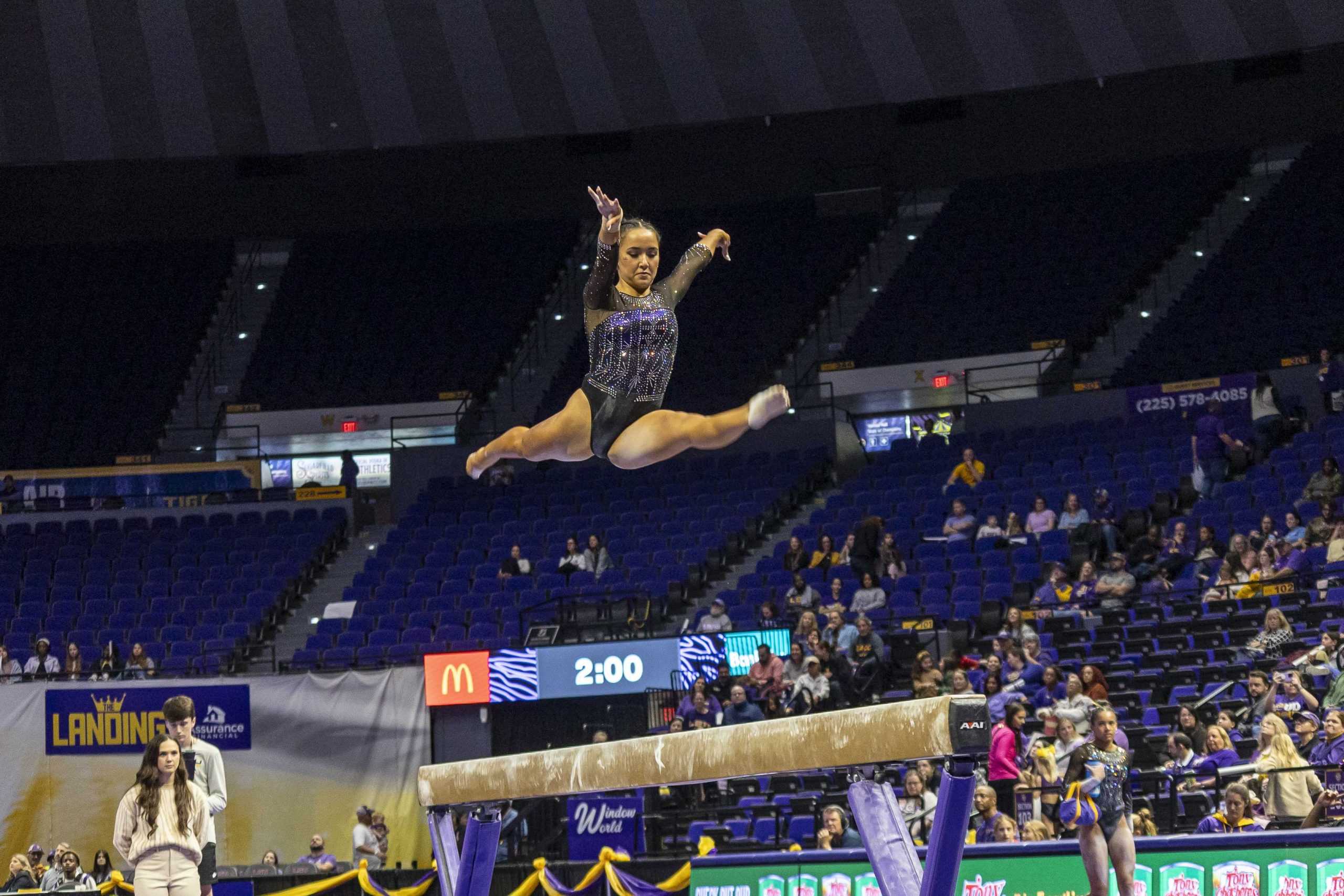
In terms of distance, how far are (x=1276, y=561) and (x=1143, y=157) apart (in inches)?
477

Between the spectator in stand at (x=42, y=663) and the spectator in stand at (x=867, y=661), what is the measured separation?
9.07 metres

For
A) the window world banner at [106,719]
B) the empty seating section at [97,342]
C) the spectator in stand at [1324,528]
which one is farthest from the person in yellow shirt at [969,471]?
the empty seating section at [97,342]

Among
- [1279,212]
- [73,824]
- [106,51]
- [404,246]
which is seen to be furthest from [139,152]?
[1279,212]

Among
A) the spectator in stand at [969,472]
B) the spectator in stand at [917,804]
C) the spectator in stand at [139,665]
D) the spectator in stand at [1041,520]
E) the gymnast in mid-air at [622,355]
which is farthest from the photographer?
the spectator in stand at [969,472]

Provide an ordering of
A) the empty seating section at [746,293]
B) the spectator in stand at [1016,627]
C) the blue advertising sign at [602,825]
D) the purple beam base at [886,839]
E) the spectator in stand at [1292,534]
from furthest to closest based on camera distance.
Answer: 1. the empty seating section at [746,293]
2. the spectator in stand at [1292,534]
3. the spectator in stand at [1016,627]
4. the blue advertising sign at [602,825]
5. the purple beam base at [886,839]

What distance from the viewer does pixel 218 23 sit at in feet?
65.4

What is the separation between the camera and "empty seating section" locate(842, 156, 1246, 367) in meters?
22.9

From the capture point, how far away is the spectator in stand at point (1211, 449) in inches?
658

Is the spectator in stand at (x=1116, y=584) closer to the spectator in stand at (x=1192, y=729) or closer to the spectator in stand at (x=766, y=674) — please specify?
the spectator in stand at (x=766, y=674)

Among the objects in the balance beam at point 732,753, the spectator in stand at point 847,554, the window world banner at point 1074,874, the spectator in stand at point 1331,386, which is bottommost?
the window world banner at point 1074,874

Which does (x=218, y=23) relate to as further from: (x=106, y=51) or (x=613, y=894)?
(x=613, y=894)

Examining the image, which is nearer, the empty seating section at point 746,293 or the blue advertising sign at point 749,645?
the blue advertising sign at point 749,645

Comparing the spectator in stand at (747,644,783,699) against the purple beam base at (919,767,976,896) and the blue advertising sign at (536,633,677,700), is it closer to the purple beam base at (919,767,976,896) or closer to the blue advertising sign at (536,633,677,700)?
the blue advertising sign at (536,633,677,700)

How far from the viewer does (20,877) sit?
1395 centimetres
